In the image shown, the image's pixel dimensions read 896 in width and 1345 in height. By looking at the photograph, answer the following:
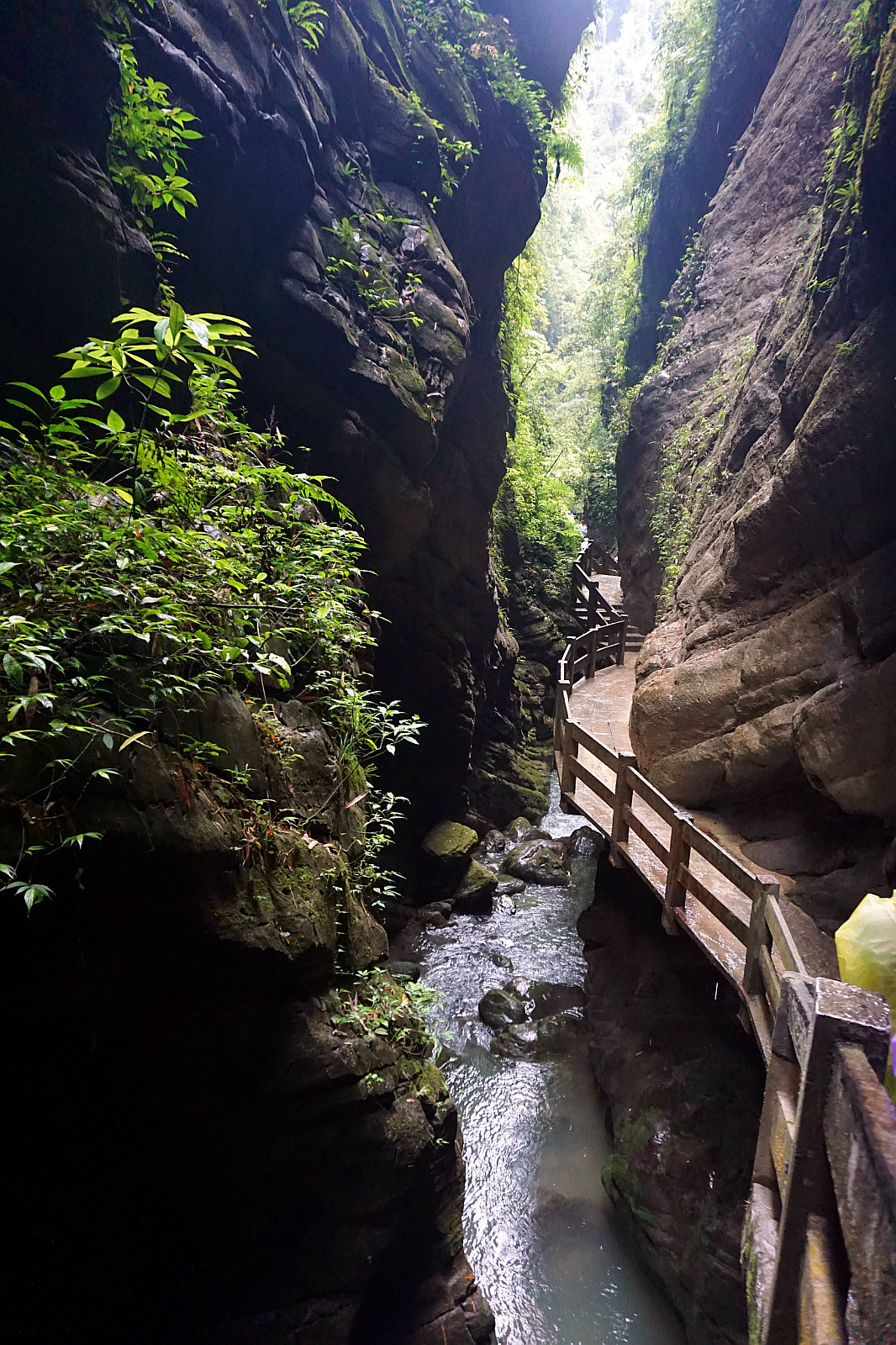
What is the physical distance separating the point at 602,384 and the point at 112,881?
24449mm

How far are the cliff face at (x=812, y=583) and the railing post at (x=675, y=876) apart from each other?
44.7 inches

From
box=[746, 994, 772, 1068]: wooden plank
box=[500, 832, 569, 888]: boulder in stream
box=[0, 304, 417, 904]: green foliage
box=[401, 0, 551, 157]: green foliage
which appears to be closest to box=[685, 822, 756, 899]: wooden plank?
box=[746, 994, 772, 1068]: wooden plank

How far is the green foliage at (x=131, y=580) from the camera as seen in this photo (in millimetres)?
2299

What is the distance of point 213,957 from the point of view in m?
3.09

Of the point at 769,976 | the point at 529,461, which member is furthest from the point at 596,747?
the point at 529,461

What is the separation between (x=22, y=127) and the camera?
3.84 metres

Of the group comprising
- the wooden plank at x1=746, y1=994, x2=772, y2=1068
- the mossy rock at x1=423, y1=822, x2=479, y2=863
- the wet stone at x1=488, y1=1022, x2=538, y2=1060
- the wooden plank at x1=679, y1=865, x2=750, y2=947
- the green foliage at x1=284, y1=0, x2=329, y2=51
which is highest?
the green foliage at x1=284, y1=0, x2=329, y2=51

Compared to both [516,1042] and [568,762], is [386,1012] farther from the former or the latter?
[568,762]

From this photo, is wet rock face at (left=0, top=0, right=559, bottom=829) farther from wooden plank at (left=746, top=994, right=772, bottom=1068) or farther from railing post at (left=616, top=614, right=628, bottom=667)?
wooden plank at (left=746, top=994, right=772, bottom=1068)

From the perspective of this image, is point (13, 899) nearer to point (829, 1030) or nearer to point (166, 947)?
point (166, 947)

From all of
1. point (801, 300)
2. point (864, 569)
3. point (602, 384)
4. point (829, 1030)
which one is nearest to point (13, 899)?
point (829, 1030)

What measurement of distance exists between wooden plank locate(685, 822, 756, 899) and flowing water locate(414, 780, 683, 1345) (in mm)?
3508

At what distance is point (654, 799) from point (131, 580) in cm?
477

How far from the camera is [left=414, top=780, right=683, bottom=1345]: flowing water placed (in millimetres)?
4919
